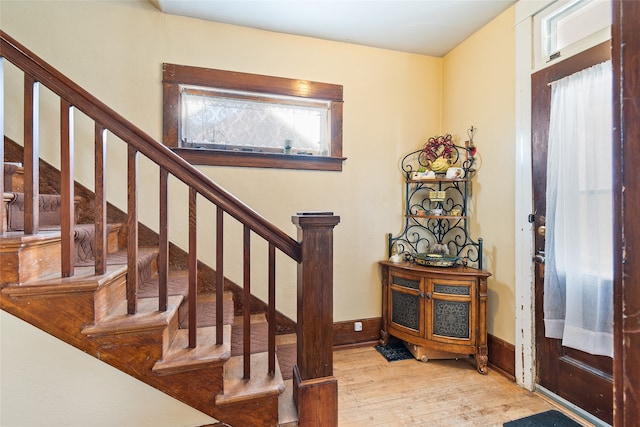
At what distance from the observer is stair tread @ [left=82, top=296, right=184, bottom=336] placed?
1139 millimetres

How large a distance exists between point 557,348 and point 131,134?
2.71 meters

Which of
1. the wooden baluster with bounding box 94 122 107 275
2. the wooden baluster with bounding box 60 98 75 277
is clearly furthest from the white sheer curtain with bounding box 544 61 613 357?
the wooden baluster with bounding box 60 98 75 277

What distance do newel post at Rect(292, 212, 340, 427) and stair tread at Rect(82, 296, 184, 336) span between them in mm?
626

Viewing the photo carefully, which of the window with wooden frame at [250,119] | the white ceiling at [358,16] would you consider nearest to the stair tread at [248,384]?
the window with wooden frame at [250,119]

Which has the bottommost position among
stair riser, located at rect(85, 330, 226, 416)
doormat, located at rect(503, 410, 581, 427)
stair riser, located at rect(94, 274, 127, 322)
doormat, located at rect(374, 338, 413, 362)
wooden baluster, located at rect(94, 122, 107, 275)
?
doormat, located at rect(503, 410, 581, 427)

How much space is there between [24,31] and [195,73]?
113 cm

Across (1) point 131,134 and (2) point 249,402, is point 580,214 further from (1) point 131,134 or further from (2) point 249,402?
(1) point 131,134

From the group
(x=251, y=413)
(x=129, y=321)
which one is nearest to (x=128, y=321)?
(x=129, y=321)

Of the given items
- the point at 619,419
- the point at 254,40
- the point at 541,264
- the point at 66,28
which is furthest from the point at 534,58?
the point at 66,28

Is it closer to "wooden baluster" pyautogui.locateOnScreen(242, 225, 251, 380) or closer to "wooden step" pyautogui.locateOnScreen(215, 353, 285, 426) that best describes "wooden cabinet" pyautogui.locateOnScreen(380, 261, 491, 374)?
"wooden step" pyautogui.locateOnScreen(215, 353, 285, 426)

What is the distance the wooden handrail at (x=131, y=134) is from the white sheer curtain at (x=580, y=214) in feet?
5.35

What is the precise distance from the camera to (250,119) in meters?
2.40

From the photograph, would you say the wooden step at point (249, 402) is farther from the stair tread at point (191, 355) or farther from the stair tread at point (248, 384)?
the stair tread at point (191, 355)

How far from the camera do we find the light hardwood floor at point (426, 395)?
1.64 m
